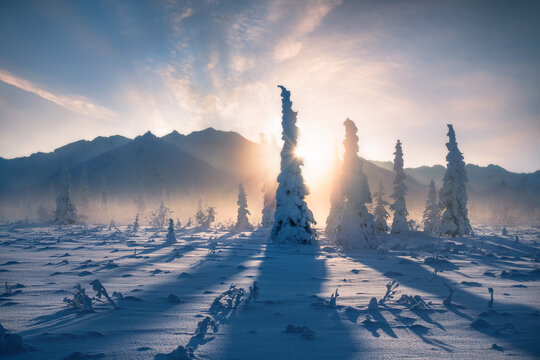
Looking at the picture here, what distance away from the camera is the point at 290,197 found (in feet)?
64.9

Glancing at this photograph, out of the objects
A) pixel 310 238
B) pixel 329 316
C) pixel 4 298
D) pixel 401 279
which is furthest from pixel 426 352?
pixel 310 238

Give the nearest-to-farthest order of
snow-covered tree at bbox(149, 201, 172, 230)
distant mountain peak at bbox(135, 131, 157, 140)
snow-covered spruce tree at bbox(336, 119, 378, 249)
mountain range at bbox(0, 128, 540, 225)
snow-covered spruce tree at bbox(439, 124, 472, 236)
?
snow-covered spruce tree at bbox(336, 119, 378, 249) < snow-covered spruce tree at bbox(439, 124, 472, 236) < snow-covered tree at bbox(149, 201, 172, 230) < mountain range at bbox(0, 128, 540, 225) < distant mountain peak at bbox(135, 131, 157, 140)

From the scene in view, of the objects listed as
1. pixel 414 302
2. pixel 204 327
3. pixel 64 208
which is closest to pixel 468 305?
pixel 414 302

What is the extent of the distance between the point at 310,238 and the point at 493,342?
1532 cm

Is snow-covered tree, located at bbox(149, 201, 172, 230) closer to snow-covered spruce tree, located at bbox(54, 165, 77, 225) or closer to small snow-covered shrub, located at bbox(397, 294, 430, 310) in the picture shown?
snow-covered spruce tree, located at bbox(54, 165, 77, 225)

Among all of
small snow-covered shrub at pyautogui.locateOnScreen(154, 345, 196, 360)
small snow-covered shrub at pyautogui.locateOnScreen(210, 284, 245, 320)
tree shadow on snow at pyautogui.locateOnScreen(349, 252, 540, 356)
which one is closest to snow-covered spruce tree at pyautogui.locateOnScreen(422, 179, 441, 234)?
tree shadow on snow at pyautogui.locateOnScreen(349, 252, 540, 356)

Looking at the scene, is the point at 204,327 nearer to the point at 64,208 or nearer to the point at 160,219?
the point at 160,219

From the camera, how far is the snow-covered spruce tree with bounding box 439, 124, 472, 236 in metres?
29.0

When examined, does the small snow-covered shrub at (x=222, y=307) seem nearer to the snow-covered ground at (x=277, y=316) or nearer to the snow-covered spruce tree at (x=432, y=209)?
the snow-covered ground at (x=277, y=316)

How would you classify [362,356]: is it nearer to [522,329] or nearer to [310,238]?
[522,329]

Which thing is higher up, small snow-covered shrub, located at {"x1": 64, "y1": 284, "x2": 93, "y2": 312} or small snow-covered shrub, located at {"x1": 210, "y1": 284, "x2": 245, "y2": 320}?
small snow-covered shrub, located at {"x1": 64, "y1": 284, "x2": 93, "y2": 312}

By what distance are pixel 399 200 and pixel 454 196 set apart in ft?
16.8

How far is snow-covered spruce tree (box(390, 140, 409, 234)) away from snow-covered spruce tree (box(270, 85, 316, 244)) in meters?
15.4

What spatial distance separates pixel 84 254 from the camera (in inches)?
443
